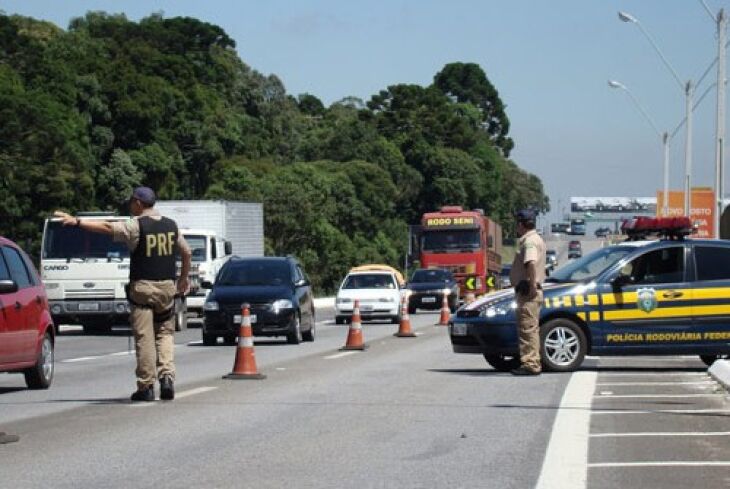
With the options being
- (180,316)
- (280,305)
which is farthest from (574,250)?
(280,305)

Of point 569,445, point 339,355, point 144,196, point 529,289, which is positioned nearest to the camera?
point 569,445

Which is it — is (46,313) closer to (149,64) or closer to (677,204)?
(677,204)

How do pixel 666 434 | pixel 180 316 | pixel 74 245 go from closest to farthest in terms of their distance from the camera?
pixel 666 434
pixel 74 245
pixel 180 316

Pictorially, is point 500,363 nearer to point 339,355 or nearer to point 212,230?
point 339,355

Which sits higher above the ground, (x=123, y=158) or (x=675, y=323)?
(x=123, y=158)

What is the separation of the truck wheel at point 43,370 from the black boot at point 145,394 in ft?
7.90

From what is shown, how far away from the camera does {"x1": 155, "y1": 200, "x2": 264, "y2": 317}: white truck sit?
3747 centimetres

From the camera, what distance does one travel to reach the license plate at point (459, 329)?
1919 centimetres

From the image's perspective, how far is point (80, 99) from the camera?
76938 mm

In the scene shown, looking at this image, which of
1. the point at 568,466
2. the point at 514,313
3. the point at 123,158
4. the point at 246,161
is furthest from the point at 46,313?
the point at 246,161

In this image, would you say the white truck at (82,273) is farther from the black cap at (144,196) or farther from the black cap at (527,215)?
the black cap at (144,196)

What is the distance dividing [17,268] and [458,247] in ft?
132

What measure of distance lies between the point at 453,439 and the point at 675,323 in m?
8.07

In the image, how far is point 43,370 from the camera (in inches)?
672
